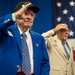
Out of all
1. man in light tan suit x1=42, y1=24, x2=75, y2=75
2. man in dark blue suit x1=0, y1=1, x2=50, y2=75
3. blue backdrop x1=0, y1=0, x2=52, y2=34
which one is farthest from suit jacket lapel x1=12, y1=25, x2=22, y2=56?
blue backdrop x1=0, y1=0, x2=52, y2=34

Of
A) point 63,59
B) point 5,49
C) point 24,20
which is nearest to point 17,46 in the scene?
point 5,49

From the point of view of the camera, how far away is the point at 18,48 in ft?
6.14

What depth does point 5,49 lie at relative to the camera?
182 cm

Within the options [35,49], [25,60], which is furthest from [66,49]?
[25,60]

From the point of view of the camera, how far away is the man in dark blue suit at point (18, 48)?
1812 millimetres

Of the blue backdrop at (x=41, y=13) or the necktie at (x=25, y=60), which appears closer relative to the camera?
the necktie at (x=25, y=60)

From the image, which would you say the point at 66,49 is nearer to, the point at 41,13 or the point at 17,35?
the point at 17,35

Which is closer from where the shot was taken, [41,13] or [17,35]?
[17,35]

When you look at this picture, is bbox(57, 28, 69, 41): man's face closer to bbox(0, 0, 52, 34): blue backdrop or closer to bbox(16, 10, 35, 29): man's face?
bbox(16, 10, 35, 29): man's face

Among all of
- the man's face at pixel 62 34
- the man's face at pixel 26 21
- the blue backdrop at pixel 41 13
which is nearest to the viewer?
the man's face at pixel 26 21

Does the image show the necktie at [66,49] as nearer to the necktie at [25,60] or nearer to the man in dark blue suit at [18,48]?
the man in dark blue suit at [18,48]

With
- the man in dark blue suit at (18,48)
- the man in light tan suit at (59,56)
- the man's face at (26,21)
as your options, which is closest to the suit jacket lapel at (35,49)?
the man in dark blue suit at (18,48)

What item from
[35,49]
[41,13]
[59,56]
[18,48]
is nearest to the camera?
[18,48]

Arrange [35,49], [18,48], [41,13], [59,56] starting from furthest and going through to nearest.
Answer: [41,13] < [59,56] < [35,49] < [18,48]
